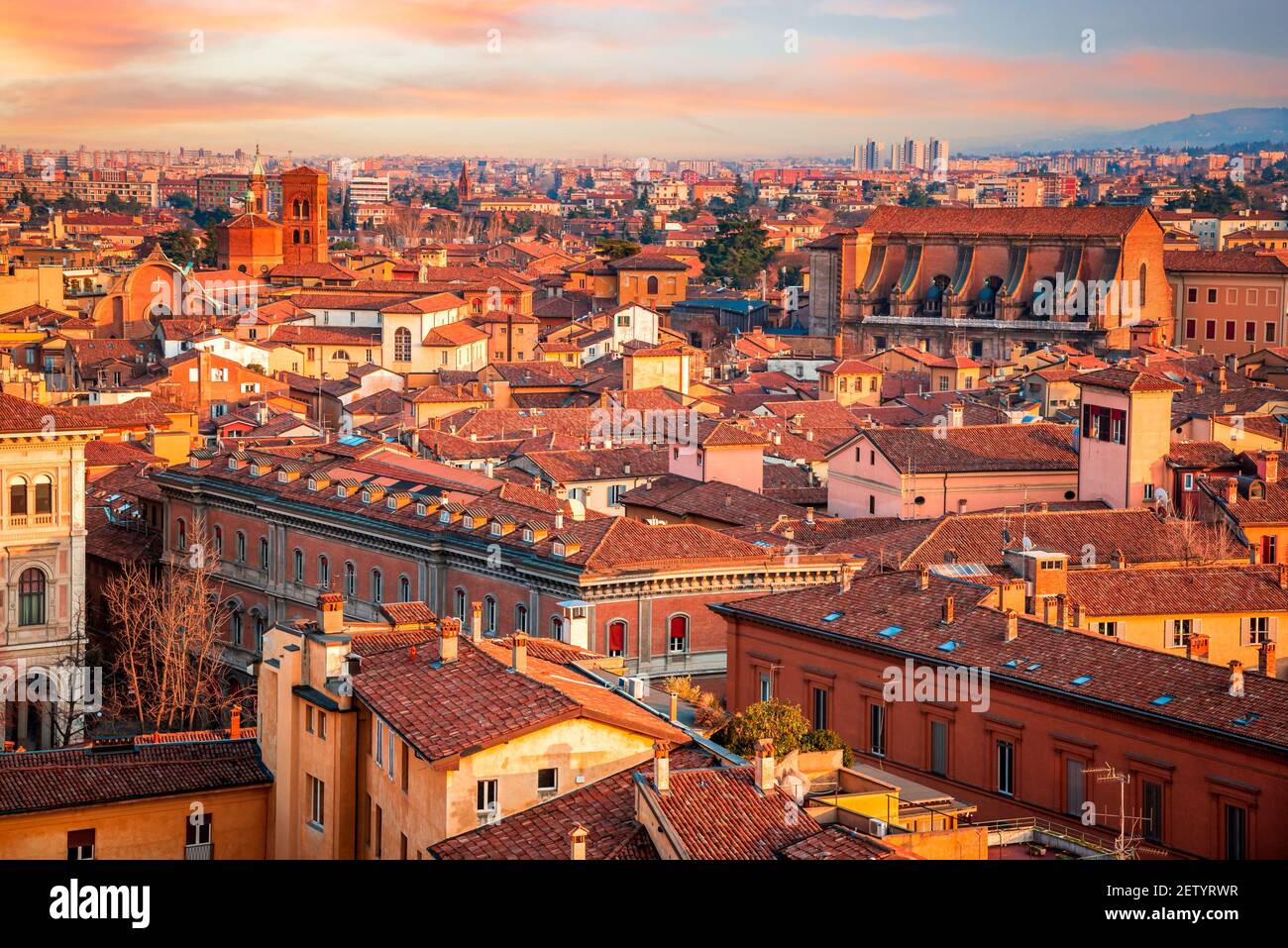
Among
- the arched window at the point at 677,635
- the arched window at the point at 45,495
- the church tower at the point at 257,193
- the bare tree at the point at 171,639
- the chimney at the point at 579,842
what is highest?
the church tower at the point at 257,193

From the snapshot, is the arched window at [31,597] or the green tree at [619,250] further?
the green tree at [619,250]

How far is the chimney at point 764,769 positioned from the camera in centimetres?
809

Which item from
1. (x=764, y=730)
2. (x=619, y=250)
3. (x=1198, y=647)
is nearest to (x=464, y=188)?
(x=619, y=250)

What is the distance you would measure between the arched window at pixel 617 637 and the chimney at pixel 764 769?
827 centimetres

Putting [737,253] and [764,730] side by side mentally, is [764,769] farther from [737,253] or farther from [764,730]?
[737,253]

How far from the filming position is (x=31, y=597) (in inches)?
769

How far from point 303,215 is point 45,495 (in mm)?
38997

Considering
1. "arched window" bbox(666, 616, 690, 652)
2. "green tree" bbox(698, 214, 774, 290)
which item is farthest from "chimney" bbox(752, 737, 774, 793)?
"green tree" bbox(698, 214, 774, 290)

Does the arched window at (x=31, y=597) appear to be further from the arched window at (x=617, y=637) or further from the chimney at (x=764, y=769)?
the chimney at (x=764, y=769)

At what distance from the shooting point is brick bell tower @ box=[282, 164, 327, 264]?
188ft

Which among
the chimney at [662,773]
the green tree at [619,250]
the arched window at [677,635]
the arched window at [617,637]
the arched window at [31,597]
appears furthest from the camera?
the green tree at [619,250]

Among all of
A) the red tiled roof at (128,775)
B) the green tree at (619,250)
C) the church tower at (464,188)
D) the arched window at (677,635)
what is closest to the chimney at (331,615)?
the red tiled roof at (128,775)

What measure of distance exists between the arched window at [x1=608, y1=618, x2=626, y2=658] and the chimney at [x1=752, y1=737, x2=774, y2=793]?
827 cm
